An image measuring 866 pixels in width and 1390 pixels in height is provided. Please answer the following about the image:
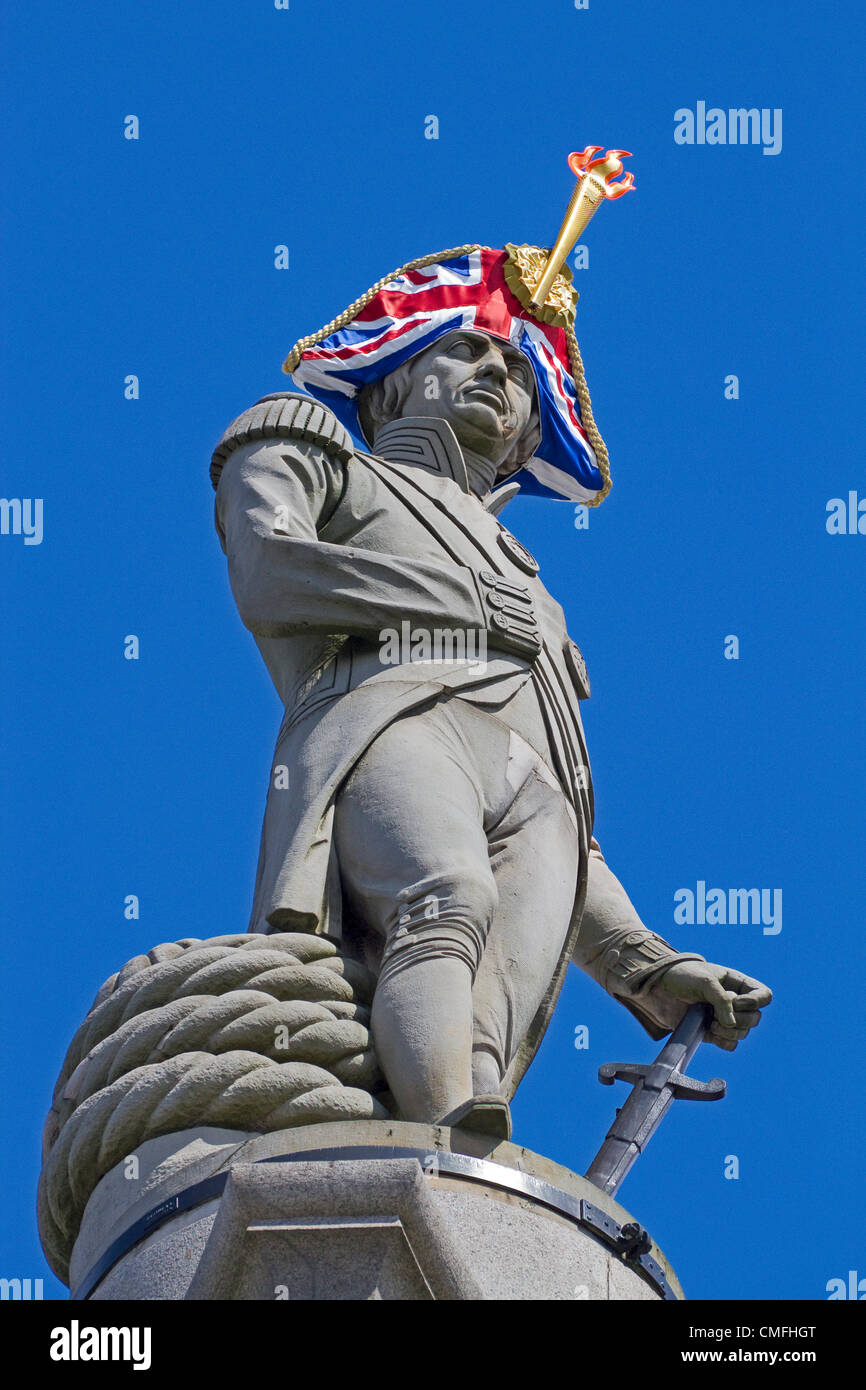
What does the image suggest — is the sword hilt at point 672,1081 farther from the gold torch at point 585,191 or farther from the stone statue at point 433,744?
the gold torch at point 585,191

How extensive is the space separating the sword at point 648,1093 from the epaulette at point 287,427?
111 inches

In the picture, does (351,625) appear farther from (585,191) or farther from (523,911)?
Answer: (585,191)

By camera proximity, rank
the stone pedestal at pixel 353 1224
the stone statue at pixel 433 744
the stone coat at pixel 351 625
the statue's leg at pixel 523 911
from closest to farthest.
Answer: the stone pedestal at pixel 353 1224
the stone statue at pixel 433 744
the statue's leg at pixel 523 911
the stone coat at pixel 351 625

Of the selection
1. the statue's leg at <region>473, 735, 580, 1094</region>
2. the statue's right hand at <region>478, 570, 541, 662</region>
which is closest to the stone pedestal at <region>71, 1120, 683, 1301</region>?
the statue's leg at <region>473, 735, 580, 1094</region>

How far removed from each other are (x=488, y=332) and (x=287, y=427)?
1.80 m

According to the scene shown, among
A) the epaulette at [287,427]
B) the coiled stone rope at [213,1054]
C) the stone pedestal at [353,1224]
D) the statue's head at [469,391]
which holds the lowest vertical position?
the stone pedestal at [353,1224]

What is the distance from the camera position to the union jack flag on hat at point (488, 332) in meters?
10.9

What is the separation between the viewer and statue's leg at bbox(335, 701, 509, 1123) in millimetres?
7578

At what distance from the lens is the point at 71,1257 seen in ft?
26.1

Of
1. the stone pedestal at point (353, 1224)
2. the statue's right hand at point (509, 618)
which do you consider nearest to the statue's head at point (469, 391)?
the statue's right hand at point (509, 618)

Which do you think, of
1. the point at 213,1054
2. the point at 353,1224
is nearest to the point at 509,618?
the point at 213,1054

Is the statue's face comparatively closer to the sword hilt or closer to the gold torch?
the gold torch
